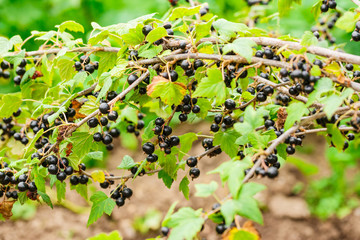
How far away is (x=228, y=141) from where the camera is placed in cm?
142

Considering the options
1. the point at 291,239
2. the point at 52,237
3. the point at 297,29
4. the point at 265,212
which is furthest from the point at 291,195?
the point at 52,237

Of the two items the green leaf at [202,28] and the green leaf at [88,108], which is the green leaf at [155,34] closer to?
the green leaf at [202,28]

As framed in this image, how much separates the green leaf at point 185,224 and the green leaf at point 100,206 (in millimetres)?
546

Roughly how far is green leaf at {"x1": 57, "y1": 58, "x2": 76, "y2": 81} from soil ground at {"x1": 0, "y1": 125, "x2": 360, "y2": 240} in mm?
2047

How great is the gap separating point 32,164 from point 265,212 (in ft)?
9.04

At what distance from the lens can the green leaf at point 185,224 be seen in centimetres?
89

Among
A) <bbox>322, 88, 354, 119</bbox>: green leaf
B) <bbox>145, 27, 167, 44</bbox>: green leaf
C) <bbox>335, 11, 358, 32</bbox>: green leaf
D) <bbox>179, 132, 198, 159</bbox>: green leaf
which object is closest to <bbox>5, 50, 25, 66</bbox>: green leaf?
<bbox>145, 27, 167, 44</bbox>: green leaf

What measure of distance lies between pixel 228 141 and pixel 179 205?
7.80 feet

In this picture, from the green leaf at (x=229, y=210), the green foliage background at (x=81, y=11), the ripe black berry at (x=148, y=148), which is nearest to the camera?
the green leaf at (x=229, y=210)

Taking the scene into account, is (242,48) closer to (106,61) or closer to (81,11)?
(106,61)

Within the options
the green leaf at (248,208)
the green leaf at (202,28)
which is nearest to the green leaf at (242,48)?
the green leaf at (202,28)

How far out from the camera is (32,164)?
1.29 m

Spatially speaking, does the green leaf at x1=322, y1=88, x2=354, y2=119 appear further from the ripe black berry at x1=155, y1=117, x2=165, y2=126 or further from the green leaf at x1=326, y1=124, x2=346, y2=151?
the ripe black berry at x1=155, y1=117, x2=165, y2=126

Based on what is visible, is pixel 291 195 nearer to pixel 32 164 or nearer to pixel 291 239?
pixel 291 239
